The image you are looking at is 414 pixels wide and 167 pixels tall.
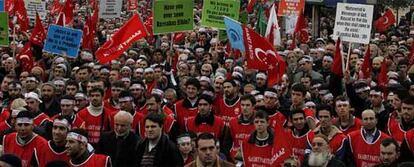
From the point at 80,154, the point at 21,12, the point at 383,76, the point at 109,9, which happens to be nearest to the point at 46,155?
the point at 80,154

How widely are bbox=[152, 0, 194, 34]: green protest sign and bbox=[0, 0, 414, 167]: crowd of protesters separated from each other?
2.58ft

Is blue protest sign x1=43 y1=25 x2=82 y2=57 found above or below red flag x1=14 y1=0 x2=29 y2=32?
below

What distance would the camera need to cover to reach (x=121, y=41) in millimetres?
16484

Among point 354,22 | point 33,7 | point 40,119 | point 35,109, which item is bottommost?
point 40,119

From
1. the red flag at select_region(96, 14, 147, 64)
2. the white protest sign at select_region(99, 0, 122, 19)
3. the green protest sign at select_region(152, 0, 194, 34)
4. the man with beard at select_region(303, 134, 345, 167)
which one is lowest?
the man with beard at select_region(303, 134, 345, 167)

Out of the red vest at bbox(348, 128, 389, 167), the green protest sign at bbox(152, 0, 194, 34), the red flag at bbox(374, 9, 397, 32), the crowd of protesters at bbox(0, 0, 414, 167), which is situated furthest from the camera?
the red flag at bbox(374, 9, 397, 32)

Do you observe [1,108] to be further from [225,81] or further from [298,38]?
[298,38]

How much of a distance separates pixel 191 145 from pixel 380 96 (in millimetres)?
3308

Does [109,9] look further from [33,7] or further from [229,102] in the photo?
[229,102]

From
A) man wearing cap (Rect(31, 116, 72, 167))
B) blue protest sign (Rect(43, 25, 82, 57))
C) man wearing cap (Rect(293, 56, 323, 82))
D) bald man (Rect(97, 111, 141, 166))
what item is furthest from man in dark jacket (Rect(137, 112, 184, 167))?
blue protest sign (Rect(43, 25, 82, 57))

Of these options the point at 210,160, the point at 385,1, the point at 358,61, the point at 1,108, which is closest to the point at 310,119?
the point at 210,160

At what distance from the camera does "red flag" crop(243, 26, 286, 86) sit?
1384 centimetres

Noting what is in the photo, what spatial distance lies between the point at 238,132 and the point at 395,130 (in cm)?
201

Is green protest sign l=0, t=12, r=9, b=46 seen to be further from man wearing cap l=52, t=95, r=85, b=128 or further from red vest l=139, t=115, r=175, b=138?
red vest l=139, t=115, r=175, b=138
